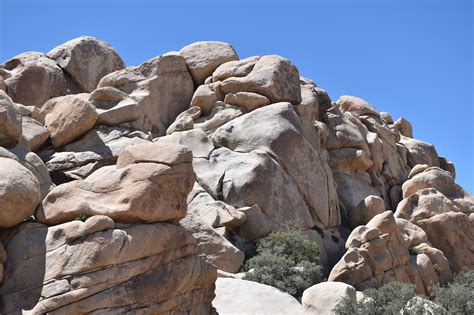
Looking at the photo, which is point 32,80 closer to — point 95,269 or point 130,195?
point 130,195

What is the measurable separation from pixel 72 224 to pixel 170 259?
9.24 feet

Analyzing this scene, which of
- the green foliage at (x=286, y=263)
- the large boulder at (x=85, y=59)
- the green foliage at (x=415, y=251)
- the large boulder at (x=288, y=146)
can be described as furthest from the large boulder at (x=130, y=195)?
the large boulder at (x=85, y=59)

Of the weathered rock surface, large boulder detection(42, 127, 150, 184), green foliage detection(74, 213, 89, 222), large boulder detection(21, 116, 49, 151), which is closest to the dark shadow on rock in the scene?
green foliage detection(74, 213, 89, 222)

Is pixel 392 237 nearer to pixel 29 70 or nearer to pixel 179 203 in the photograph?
pixel 179 203

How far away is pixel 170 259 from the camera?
16703 mm

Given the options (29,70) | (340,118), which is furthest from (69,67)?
(340,118)

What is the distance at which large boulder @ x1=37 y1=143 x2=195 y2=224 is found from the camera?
643 inches

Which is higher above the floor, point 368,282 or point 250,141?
point 250,141

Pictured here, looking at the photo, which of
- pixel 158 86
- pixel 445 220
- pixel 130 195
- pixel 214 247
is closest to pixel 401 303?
pixel 214 247

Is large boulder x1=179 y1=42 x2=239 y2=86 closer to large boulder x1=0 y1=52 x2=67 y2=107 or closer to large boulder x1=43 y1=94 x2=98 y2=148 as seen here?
large boulder x1=0 y1=52 x2=67 y2=107

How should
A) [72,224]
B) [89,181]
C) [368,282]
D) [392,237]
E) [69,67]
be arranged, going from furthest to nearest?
[69,67]
[392,237]
[368,282]
[89,181]
[72,224]

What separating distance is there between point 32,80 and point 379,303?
23579 mm

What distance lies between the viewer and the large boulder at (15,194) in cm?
1532

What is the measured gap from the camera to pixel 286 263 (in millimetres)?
24703
